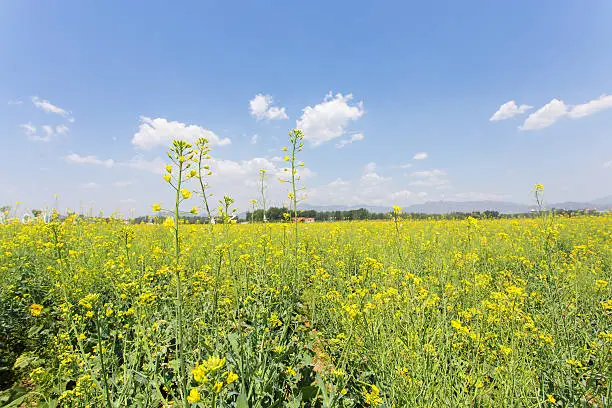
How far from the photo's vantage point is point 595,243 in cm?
621

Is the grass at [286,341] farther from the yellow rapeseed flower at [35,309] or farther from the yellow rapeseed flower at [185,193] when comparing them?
the yellow rapeseed flower at [185,193]

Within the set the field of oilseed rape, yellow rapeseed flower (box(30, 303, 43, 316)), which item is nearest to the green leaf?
the field of oilseed rape

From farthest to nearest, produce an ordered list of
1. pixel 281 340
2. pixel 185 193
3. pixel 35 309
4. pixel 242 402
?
pixel 281 340
pixel 35 309
pixel 242 402
pixel 185 193

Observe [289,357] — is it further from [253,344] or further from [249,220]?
[249,220]

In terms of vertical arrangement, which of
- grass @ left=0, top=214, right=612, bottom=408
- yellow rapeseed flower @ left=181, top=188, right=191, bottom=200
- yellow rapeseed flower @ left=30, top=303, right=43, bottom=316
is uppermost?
yellow rapeseed flower @ left=181, top=188, right=191, bottom=200

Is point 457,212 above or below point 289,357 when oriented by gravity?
above

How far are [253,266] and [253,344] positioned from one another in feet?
3.65

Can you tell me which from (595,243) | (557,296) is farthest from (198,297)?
(595,243)

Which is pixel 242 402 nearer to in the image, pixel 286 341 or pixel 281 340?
pixel 281 340

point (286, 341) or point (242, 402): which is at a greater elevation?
point (242, 402)

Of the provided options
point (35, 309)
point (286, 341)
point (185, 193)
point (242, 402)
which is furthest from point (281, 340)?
point (35, 309)

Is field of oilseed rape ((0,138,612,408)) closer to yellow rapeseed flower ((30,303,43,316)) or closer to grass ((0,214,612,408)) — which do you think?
grass ((0,214,612,408))

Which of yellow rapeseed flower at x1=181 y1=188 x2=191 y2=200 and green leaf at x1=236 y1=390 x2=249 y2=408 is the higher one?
yellow rapeseed flower at x1=181 y1=188 x2=191 y2=200

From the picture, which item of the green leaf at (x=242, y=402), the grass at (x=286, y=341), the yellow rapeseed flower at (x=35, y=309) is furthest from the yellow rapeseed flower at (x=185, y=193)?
the yellow rapeseed flower at (x=35, y=309)
